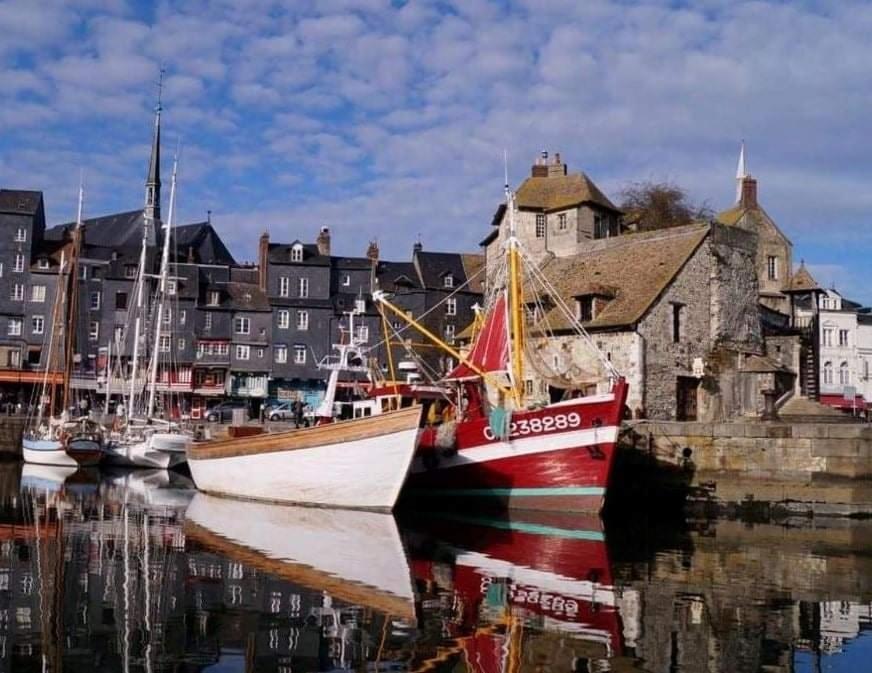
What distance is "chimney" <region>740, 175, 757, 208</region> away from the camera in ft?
197

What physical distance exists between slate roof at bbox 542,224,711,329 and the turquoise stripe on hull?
1002 centimetres

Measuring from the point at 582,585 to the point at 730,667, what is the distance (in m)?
4.89

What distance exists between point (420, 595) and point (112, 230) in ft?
257

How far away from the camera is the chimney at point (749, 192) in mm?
59938

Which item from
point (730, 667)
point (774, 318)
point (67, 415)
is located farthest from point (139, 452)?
point (730, 667)

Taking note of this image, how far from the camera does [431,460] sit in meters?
28.5

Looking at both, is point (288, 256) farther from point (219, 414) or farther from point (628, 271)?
point (628, 271)

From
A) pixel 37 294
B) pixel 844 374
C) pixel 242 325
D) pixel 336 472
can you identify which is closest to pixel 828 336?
pixel 844 374

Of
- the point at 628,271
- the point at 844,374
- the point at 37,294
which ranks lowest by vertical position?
the point at 844,374

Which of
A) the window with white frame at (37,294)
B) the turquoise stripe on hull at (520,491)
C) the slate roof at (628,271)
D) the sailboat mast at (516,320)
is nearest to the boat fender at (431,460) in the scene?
the turquoise stripe on hull at (520,491)

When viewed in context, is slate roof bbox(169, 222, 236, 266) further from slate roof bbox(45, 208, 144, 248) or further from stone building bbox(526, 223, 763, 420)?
stone building bbox(526, 223, 763, 420)

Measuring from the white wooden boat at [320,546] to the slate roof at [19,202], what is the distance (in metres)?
48.3

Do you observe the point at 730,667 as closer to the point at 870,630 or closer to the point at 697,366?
the point at 870,630

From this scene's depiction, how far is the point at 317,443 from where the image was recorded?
25.5 metres
